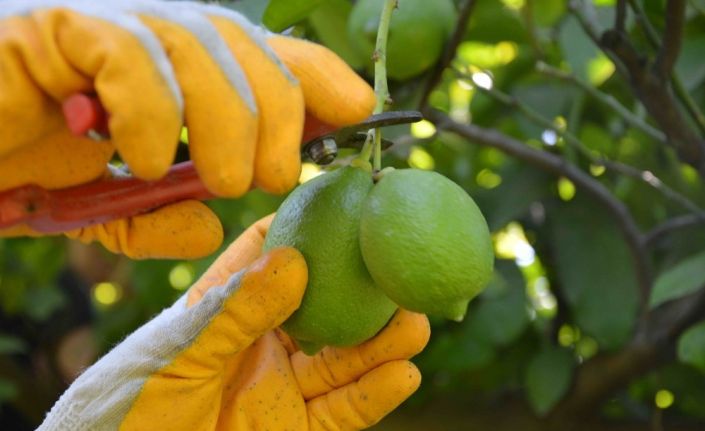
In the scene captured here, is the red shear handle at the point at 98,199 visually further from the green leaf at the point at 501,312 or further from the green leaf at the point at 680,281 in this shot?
the green leaf at the point at 501,312

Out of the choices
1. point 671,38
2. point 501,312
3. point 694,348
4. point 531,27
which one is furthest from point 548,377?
point 671,38

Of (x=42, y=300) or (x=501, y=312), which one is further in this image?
(x=42, y=300)

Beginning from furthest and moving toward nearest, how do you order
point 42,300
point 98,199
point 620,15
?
point 42,300
point 620,15
point 98,199

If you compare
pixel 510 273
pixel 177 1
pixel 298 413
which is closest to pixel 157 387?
pixel 298 413

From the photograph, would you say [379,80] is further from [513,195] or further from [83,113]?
[513,195]

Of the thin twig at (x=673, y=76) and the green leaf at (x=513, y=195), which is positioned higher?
the thin twig at (x=673, y=76)

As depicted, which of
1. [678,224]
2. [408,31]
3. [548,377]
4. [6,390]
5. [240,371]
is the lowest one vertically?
[6,390]

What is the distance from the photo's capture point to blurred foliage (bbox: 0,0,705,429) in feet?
5.02

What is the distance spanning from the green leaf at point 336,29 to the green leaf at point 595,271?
0.46 m

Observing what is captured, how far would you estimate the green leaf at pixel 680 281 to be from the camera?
1.23 m

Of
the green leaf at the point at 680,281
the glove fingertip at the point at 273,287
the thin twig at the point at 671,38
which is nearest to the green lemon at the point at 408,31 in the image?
the thin twig at the point at 671,38

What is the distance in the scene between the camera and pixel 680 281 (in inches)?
49.2

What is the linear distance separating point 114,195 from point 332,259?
0.59 ft

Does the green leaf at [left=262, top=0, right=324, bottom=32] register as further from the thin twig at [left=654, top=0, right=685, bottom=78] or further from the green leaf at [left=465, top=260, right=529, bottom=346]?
the green leaf at [left=465, top=260, right=529, bottom=346]
